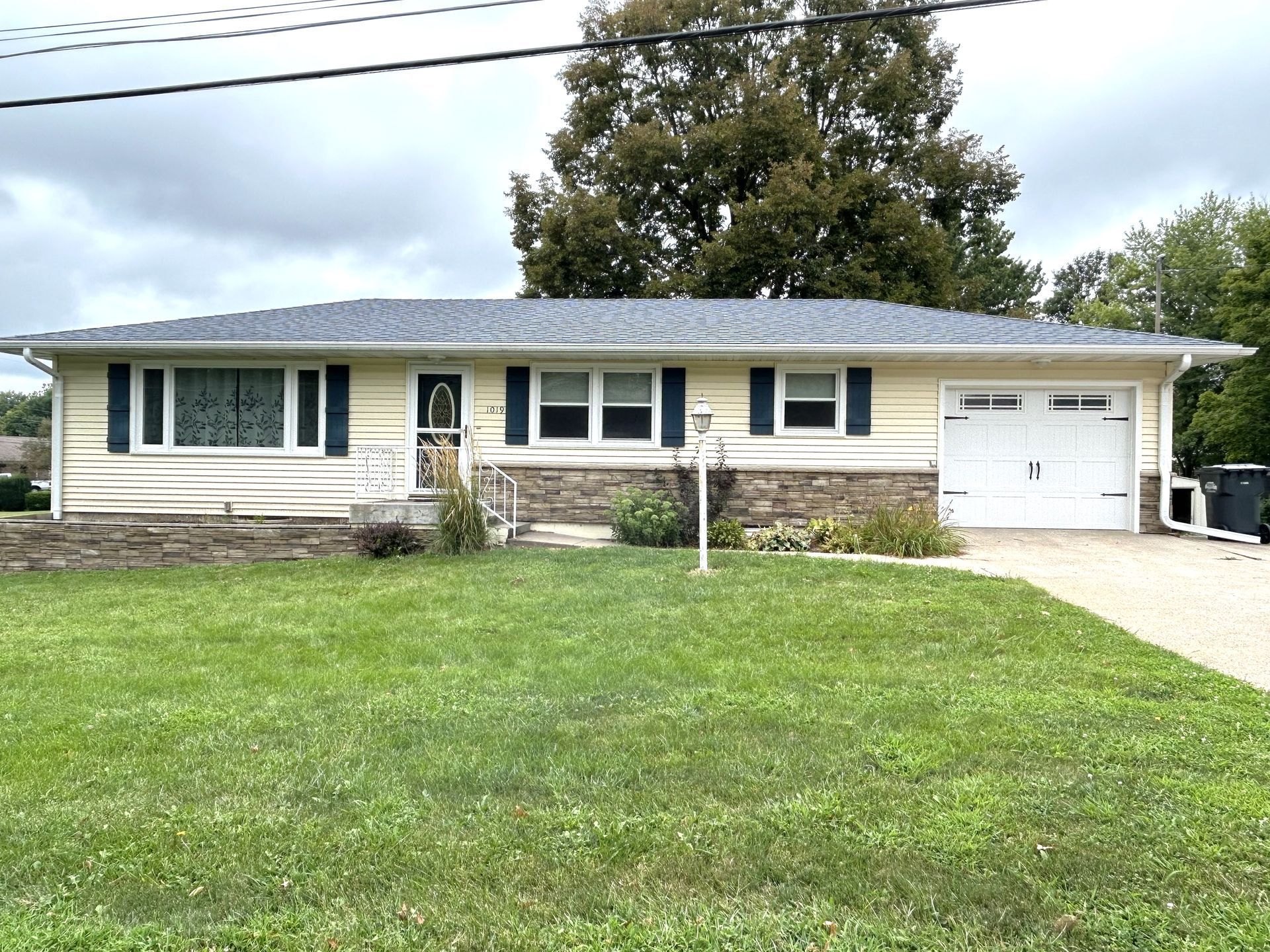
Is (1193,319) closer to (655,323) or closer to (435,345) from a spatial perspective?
(655,323)

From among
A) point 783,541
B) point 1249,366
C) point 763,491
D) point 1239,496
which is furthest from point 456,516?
point 1249,366

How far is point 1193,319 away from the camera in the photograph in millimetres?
32375

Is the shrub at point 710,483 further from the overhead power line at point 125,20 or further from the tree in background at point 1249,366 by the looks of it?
the tree in background at point 1249,366

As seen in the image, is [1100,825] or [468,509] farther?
[468,509]

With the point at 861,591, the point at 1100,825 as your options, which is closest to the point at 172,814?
the point at 1100,825

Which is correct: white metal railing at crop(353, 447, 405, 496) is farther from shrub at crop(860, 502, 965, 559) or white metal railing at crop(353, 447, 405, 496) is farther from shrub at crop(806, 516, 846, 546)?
shrub at crop(860, 502, 965, 559)

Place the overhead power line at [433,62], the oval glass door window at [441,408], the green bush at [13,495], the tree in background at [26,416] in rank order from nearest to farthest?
the overhead power line at [433,62]
the oval glass door window at [441,408]
the green bush at [13,495]
the tree in background at [26,416]

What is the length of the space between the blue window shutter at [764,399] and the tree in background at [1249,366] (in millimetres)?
18412

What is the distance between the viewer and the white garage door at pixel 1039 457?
1109 cm

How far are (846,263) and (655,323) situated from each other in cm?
1226

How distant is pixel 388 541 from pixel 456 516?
994 millimetres

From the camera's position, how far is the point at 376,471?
1111cm

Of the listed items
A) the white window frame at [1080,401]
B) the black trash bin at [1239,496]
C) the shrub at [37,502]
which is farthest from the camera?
the shrub at [37,502]

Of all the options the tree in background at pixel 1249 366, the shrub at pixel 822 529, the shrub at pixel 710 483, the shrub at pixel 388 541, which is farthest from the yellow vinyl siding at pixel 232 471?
the tree in background at pixel 1249 366
